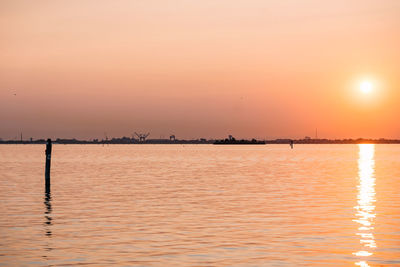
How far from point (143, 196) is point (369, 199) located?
14858 mm

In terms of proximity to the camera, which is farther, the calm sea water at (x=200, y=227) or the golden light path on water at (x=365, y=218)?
the golden light path on water at (x=365, y=218)

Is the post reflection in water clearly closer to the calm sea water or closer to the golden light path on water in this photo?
the calm sea water

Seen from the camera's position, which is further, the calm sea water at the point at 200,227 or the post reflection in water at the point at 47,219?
the post reflection in water at the point at 47,219

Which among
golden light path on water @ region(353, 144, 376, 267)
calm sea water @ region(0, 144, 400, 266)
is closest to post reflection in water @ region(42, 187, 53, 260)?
calm sea water @ region(0, 144, 400, 266)

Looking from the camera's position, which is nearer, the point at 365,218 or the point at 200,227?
the point at 200,227

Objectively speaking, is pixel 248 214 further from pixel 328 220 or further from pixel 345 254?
pixel 345 254

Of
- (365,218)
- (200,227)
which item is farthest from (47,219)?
(365,218)

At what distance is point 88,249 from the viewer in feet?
74.8

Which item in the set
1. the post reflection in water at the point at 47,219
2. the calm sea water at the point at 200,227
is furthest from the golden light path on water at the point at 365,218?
the post reflection in water at the point at 47,219

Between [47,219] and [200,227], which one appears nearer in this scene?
[200,227]

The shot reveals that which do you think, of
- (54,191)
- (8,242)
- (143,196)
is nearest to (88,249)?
(8,242)

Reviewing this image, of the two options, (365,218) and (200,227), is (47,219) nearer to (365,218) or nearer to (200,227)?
(200,227)

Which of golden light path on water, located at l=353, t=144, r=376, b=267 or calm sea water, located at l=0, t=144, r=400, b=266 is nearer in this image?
calm sea water, located at l=0, t=144, r=400, b=266

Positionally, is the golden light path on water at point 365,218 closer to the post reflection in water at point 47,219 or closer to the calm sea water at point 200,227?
the calm sea water at point 200,227
